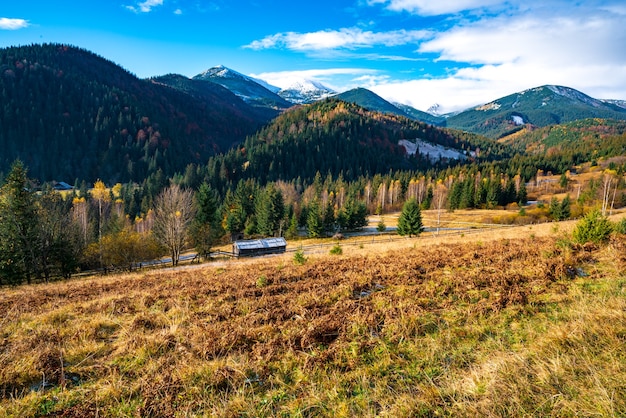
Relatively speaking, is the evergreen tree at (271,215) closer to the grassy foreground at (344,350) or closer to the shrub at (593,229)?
the shrub at (593,229)

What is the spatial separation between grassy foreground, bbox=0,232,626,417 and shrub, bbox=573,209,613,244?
3.09 meters

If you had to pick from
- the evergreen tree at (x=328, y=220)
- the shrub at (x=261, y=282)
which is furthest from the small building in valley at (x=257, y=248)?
the shrub at (x=261, y=282)

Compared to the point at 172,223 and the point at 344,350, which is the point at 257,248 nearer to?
the point at 172,223

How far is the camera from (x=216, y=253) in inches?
2175

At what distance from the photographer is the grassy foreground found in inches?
158

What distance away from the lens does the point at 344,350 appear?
18.8ft

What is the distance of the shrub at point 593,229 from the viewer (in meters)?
12.9

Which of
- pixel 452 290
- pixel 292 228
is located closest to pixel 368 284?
pixel 452 290

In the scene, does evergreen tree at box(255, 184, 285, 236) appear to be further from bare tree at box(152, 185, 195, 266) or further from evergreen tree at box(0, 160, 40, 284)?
evergreen tree at box(0, 160, 40, 284)

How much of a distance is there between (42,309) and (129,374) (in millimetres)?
7864

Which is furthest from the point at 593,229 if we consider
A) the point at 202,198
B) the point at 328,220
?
the point at 202,198

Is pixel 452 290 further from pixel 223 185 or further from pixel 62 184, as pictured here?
pixel 62 184

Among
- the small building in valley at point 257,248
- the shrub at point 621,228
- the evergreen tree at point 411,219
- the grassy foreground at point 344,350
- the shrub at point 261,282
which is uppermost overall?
the shrub at point 621,228

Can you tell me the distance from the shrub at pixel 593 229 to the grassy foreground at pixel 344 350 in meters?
3.09
